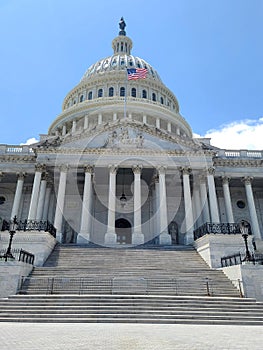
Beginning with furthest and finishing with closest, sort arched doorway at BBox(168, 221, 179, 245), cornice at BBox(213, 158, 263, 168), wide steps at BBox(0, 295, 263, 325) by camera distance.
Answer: arched doorway at BBox(168, 221, 179, 245)
cornice at BBox(213, 158, 263, 168)
wide steps at BBox(0, 295, 263, 325)

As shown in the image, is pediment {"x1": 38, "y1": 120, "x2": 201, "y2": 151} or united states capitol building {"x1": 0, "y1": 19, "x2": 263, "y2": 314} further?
pediment {"x1": 38, "y1": 120, "x2": 201, "y2": 151}

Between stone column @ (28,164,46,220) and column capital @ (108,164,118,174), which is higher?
column capital @ (108,164,118,174)

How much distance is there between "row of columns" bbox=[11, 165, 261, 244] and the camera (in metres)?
27.5

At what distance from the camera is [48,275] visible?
17016 mm

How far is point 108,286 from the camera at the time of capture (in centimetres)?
1535

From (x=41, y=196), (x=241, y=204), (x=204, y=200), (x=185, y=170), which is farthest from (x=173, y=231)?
(x=41, y=196)

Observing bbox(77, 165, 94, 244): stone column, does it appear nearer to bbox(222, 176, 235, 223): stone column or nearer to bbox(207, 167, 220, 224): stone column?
bbox(207, 167, 220, 224): stone column

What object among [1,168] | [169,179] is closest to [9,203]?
[1,168]

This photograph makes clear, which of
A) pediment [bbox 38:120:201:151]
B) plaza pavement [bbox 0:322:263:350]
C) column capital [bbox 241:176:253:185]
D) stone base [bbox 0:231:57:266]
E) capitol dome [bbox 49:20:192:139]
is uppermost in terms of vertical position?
capitol dome [bbox 49:20:192:139]

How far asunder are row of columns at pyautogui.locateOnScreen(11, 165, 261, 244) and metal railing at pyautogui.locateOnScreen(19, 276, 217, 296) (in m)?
10.7

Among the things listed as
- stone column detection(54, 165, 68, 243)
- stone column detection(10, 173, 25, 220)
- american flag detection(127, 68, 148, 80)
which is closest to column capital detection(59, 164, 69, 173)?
stone column detection(54, 165, 68, 243)

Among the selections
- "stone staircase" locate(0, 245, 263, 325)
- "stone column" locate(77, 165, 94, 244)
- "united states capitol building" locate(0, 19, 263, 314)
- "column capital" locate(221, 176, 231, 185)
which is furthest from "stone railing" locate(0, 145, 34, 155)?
"column capital" locate(221, 176, 231, 185)

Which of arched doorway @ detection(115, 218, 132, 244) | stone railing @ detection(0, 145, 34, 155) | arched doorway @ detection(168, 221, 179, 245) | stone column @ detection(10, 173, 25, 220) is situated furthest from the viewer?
arched doorway @ detection(115, 218, 132, 244)

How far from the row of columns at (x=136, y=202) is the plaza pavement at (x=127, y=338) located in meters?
17.3
